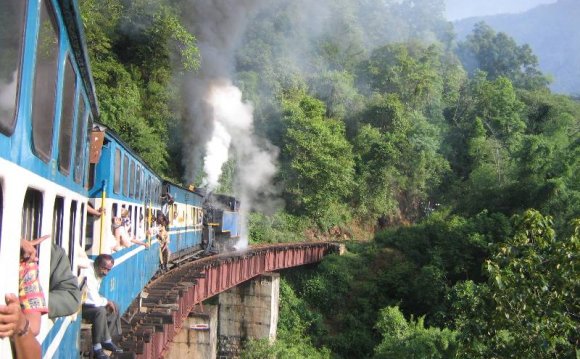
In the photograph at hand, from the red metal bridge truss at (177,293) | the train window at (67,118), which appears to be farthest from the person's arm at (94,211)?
the red metal bridge truss at (177,293)

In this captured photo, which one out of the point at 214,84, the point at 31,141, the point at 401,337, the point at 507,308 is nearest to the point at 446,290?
the point at 401,337

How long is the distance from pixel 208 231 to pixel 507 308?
15339mm

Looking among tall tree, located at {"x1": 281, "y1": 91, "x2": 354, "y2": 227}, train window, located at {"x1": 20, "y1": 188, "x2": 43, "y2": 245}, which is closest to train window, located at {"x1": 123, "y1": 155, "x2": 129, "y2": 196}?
train window, located at {"x1": 20, "y1": 188, "x2": 43, "y2": 245}

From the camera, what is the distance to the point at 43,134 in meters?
2.61

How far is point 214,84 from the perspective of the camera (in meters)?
30.3

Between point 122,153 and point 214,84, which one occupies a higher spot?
point 214,84

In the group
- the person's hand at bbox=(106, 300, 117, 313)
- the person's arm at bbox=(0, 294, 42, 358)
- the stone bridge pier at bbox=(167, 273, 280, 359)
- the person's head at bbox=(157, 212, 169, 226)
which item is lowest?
the stone bridge pier at bbox=(167, 273, 280, 359)

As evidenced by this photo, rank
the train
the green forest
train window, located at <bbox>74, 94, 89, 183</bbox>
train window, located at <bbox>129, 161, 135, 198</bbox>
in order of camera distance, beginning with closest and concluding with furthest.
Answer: the train
train window, located at <bbox>74, 94, 89, 183</bbox>
the green forest
train window, located at <bbox>129, 161, 135, 198</bbox>

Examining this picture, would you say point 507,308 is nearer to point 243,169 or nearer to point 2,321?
point 2,321

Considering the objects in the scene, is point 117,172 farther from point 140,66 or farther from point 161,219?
point 140,66

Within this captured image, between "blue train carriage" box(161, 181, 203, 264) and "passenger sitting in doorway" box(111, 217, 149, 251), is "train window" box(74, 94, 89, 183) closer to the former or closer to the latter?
"passenger sitting in doorway" box(111, 217, 149, 251)

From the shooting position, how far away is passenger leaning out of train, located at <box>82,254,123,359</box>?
16.8 ft

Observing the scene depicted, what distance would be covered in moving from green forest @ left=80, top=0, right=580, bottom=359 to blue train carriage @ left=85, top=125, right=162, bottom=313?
3986 mm

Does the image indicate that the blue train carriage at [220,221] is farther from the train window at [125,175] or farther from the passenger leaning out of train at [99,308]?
the passenger leaning out of train at [99,308]
